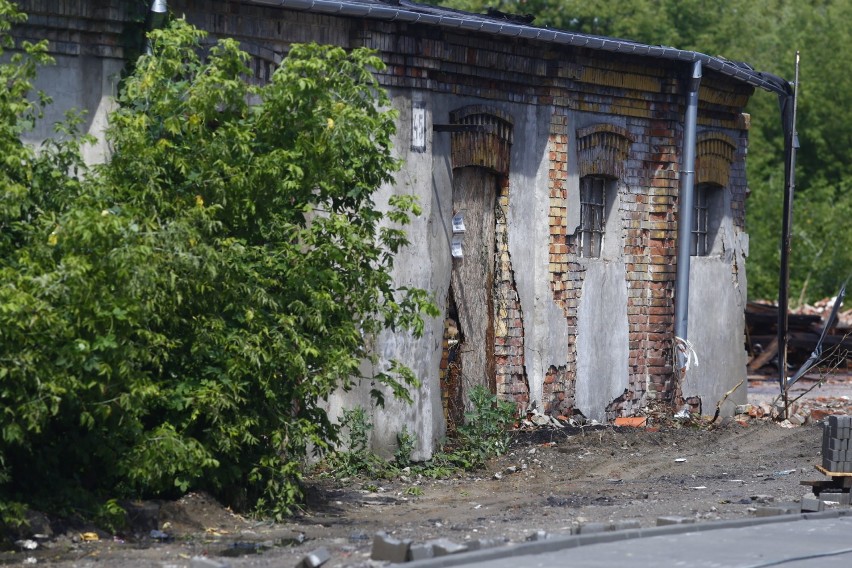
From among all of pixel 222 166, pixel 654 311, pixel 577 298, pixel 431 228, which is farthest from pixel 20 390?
pixel 654 311

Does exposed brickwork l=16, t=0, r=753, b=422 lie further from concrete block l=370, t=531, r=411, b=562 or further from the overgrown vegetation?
concrete block l=370, t=531, r=411, b=562


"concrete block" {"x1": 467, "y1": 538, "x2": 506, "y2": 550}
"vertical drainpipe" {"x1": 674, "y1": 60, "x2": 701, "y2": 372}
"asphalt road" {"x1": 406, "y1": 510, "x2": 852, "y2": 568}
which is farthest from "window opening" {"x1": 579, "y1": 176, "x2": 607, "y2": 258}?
"concrete block" {"x1": 467, "y1": 538, "x2": 506, "y2": 550}

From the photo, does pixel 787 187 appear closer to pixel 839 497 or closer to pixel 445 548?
pixel 839 497

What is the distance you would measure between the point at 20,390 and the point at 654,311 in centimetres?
968

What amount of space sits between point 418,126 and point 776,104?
33.7 meters

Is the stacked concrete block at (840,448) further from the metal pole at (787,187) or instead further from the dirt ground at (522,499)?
the metal pole at (787,187)

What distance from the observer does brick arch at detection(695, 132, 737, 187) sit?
17188 millimetres

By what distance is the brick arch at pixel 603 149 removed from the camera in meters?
15.4

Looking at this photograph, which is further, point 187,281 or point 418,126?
point 418,126

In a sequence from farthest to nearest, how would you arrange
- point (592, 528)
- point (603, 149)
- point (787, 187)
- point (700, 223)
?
1. point (787, 187)
2. point (700, 223)
3. point (603, 149)
4. point (592, 528)

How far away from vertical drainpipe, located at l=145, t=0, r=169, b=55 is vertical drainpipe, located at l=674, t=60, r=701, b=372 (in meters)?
7.40

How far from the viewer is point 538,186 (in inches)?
586

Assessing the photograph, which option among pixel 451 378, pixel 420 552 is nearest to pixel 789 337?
pixel 451 378

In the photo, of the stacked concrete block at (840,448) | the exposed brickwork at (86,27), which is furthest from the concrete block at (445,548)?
the exposed brickwork at (86,27)
